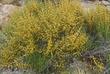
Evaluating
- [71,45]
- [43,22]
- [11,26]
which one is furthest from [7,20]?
[71,45]

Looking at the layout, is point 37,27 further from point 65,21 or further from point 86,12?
point 86,12

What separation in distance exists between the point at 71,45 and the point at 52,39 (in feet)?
0.88

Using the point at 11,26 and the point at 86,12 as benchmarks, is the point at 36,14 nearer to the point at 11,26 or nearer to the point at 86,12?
the point at 11,26

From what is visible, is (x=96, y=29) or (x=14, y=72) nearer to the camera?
(x=14, y=72)

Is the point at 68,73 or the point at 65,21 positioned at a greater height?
the point at 65,21

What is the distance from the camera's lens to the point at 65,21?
492cm

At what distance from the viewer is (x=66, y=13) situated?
4.95 meters

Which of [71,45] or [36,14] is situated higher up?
[36,14]

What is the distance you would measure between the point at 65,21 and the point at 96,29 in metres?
0.54

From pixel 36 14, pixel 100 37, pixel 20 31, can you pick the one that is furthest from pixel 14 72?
pixel 100 37

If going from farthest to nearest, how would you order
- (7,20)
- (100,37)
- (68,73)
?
(7,20), (100,37), (68,73)

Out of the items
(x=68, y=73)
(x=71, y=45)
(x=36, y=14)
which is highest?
(x=36, y=14)

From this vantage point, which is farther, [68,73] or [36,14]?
[36,14]

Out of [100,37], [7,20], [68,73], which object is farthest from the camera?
[7,20]
